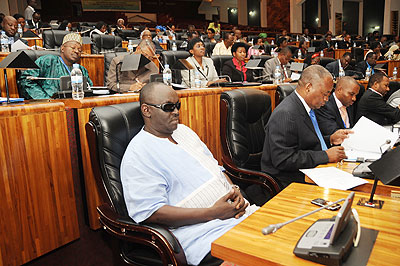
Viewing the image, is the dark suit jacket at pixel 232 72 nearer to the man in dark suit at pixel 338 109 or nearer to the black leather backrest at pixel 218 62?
the black leather backrest at pixel 218 62

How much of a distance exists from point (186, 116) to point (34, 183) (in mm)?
1189

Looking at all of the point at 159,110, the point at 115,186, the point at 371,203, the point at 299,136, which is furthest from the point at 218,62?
the point at 371,203

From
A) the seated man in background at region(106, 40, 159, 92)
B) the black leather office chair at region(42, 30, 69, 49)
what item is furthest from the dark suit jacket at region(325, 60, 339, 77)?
the black leather office chair at region(42, 30, 69, 49)

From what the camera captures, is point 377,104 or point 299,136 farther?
point 377,104

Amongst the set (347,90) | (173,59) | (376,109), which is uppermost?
(173,59)

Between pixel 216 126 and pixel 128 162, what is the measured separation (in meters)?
1.51

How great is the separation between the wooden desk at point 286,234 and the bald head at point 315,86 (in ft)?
3.32

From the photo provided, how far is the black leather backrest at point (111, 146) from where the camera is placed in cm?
161

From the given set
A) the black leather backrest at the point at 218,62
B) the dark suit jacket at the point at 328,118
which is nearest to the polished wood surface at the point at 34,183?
A: the dark suit jacket at the point at 328,118

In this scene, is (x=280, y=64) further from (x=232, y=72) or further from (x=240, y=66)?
(x=232, y=72)

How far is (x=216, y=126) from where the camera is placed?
118 inches

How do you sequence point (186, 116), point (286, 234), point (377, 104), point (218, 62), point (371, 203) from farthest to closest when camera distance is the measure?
1. point (218, 62)
2. point (377, 104)
3. point (186, 116)
4. point (371, 203)
5. point (286, 234)

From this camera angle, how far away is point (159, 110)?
→ 5.66 ft

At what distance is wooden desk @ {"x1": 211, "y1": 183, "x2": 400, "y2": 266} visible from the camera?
992mm
